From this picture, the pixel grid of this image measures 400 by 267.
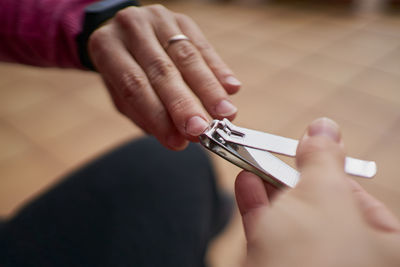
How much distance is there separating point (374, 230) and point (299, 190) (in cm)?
8

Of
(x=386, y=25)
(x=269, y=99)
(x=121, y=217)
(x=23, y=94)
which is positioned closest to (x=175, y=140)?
(x=121, y=217)

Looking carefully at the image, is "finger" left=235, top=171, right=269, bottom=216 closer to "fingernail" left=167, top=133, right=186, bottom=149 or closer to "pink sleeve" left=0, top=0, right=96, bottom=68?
"fingernail" left=167, top=133, right=186, bottom=149

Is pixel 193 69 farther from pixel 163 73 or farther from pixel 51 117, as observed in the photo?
pixel 51 117

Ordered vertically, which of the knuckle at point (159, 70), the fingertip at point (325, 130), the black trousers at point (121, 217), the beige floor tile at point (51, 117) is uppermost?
the fingertip at point (325, 130)

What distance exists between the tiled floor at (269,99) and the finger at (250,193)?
0.67 m

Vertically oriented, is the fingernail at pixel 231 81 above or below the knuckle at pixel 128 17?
below

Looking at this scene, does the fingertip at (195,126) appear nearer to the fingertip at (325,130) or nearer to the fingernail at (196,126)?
the fingernail at (196,126)

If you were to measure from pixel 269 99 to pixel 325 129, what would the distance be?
49.9 inches

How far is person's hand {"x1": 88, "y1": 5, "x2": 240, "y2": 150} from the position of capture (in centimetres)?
52

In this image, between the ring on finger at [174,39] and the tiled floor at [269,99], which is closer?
the ring on finger at [174,39]

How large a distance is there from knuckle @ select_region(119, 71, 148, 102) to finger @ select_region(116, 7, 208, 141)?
2cm

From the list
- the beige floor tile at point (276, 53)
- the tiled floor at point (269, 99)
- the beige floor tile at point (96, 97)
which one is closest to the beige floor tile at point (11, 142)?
the tiled floor at point (269, 99)

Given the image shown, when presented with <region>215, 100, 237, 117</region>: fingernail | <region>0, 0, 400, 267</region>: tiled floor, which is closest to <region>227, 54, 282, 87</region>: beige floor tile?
<region>0, 0, 400, 267</region>: tiled floor

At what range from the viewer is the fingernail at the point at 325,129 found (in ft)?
1.30
